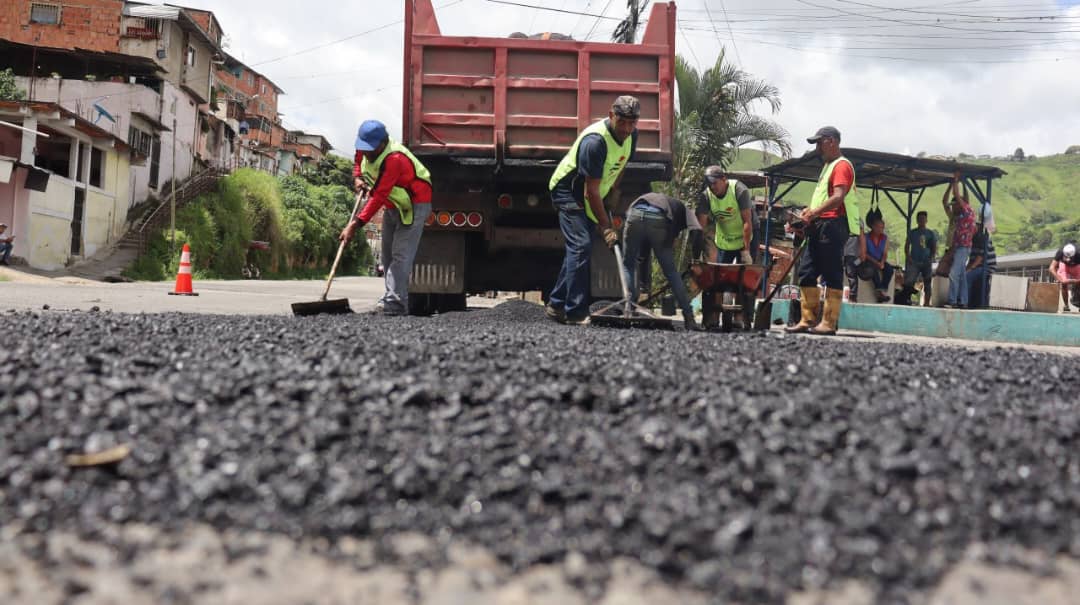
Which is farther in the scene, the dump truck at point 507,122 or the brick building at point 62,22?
the brick building at point 62,22

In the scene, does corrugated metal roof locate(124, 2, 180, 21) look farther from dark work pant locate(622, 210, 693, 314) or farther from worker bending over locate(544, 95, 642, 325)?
dark work pant locate(622, 210, 693, 314)

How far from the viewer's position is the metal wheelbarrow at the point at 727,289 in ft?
19.9

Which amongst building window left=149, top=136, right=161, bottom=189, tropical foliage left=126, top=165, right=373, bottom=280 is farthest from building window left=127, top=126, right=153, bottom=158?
tropical foliage left=126, top=165, right=373, bottom=280

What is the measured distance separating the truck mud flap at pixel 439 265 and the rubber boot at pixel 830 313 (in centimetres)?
302

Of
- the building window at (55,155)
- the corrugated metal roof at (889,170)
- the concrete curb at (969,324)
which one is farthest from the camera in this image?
the building window at (55,155)

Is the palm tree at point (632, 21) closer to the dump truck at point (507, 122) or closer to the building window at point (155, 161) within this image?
the dump truck at point (507, 122)

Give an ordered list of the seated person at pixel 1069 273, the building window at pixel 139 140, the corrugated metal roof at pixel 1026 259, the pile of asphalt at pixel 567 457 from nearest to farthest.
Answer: the pile of asphalt at pixel 567 457
the seated person at pixel 1069 273
the corrugated metal roof at pixel 1026 259
the building window at pixel 139 140

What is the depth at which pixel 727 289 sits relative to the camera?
6.14 meters

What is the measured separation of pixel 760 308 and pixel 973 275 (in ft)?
18.3

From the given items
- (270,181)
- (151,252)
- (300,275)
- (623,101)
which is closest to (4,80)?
(151,252)

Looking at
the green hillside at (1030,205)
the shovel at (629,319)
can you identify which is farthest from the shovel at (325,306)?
the green hillside at (1030,205)

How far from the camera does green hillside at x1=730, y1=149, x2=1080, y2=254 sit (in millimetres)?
76625

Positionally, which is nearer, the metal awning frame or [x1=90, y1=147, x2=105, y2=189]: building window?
the metal awning frame

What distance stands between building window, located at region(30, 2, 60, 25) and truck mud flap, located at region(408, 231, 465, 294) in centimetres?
2922
